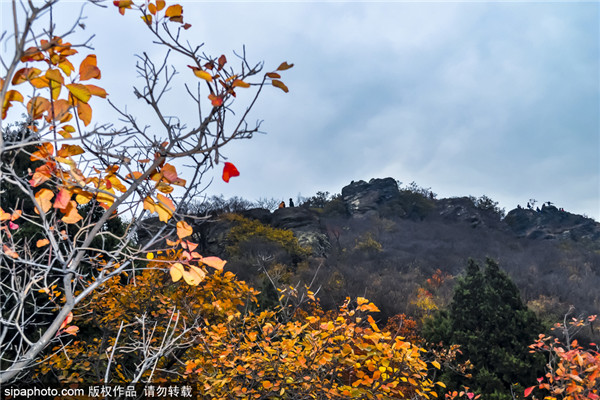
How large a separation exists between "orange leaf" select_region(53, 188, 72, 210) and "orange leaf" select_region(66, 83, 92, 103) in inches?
16.4

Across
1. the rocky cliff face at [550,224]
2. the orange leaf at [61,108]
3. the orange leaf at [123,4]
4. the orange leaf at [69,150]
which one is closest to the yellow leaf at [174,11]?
the orange leaf at [123,4]

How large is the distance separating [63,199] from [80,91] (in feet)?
1.51

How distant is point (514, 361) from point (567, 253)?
2373 centimetres

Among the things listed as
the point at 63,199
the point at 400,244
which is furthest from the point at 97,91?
the point at 400,244

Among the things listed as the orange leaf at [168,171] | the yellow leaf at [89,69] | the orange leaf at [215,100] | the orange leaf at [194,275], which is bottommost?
the orange leaf at [194,275]

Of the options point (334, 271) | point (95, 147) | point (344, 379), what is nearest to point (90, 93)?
point (95, 147)

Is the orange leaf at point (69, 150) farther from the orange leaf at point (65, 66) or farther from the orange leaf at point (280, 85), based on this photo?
the orange leaf at point (280, 85)

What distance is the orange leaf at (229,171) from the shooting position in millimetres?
1655

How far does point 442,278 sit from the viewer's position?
62.7ft

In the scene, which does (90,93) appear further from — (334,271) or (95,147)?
(334,271)

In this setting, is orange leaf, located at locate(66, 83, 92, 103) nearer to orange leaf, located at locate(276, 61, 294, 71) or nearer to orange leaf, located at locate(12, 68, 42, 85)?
orange leaf, located at locate(12, 68, 42, 85)

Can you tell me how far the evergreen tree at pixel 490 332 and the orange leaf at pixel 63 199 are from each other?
7.26 metres

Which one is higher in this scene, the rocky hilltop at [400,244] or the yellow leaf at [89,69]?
the rocky hilltop at [400,244]

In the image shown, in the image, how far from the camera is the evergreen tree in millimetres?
7398
